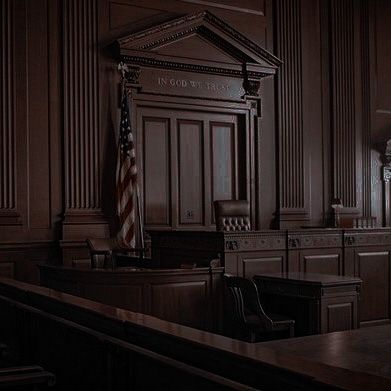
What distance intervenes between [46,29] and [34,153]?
4.66 ft

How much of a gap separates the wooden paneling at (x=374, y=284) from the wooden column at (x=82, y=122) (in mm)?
2949

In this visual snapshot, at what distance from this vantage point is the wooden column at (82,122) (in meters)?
7.71

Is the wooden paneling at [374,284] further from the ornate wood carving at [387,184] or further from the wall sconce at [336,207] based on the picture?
the ornate wood carving at [387,184]

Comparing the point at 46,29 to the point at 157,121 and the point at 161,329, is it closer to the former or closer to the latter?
the point at 157,121

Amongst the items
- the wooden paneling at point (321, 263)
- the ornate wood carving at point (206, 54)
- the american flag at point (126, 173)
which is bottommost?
the wooden paneling at point (321, 263)

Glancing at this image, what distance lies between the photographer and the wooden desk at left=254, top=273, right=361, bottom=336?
553cm

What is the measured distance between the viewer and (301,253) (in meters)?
6.67

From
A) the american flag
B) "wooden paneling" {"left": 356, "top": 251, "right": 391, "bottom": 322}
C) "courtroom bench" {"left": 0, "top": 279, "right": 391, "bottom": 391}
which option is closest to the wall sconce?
"wooden paneling" {"left": 356, "top": 251, "right": 391, "bottom": 322}

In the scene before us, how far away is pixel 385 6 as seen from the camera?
34.2ft

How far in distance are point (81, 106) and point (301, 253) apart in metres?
3.07

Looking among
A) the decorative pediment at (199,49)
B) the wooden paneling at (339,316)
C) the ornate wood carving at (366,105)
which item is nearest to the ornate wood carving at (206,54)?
the decorative pediment at (199,49)

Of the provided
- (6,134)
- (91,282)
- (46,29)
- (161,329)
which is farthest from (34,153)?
(161,329)

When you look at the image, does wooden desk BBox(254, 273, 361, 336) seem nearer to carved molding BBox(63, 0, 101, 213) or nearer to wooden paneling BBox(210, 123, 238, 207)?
carved molding BBox(63, 0, 101, 213)

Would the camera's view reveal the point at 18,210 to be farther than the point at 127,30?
No
